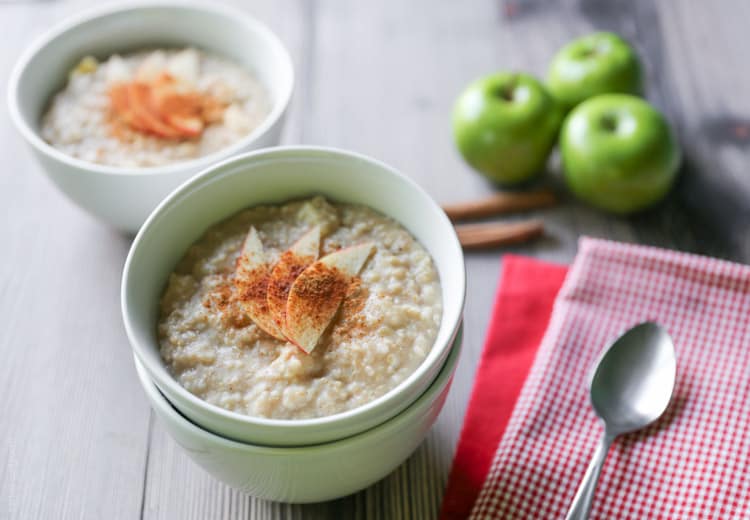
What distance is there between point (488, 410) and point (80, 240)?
0.99 meters

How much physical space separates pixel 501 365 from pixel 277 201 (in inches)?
21.8

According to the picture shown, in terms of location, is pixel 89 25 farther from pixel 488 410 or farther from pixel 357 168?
pixel 488 410

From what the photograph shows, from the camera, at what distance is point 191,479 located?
153 cm

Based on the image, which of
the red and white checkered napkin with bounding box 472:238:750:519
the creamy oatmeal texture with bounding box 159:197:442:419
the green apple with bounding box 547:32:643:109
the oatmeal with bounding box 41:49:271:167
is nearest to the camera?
the creamy oatmeal texture with bounding box 159:197:442:419

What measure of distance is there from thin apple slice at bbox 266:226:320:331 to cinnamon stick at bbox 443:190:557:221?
545mm

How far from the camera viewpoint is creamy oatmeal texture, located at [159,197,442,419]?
1291mm

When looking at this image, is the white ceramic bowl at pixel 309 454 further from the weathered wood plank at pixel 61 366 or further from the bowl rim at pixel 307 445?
the weathered wood plank at pixel 61 366

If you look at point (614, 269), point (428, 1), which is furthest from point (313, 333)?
point (428, 1)

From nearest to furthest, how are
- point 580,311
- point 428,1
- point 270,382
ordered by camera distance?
1. point 270,382
2. point 580,311
3. point 428,1

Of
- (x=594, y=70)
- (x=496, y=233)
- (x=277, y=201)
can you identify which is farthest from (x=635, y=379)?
(x=594, y=70)

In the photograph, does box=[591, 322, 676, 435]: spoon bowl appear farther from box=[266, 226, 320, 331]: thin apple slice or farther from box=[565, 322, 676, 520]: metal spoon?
box=[266, 226, 320, 331]: thin apple slice

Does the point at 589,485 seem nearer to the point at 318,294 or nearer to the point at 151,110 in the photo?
the point at 318,294

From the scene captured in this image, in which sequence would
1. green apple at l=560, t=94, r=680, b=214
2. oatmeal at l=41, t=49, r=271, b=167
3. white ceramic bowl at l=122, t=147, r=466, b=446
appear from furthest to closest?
1. green apple at l=560, t=94, r=680, b=214
2. oatmeal at l=41, t=49, r=271, b=167
3. white ceramic bowl at l=122, t=147, r=466, b=446

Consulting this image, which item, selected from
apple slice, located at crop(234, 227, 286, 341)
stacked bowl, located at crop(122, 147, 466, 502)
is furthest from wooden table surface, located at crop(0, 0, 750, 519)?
apple slice, located at crop(234, 227, 286, 341)
